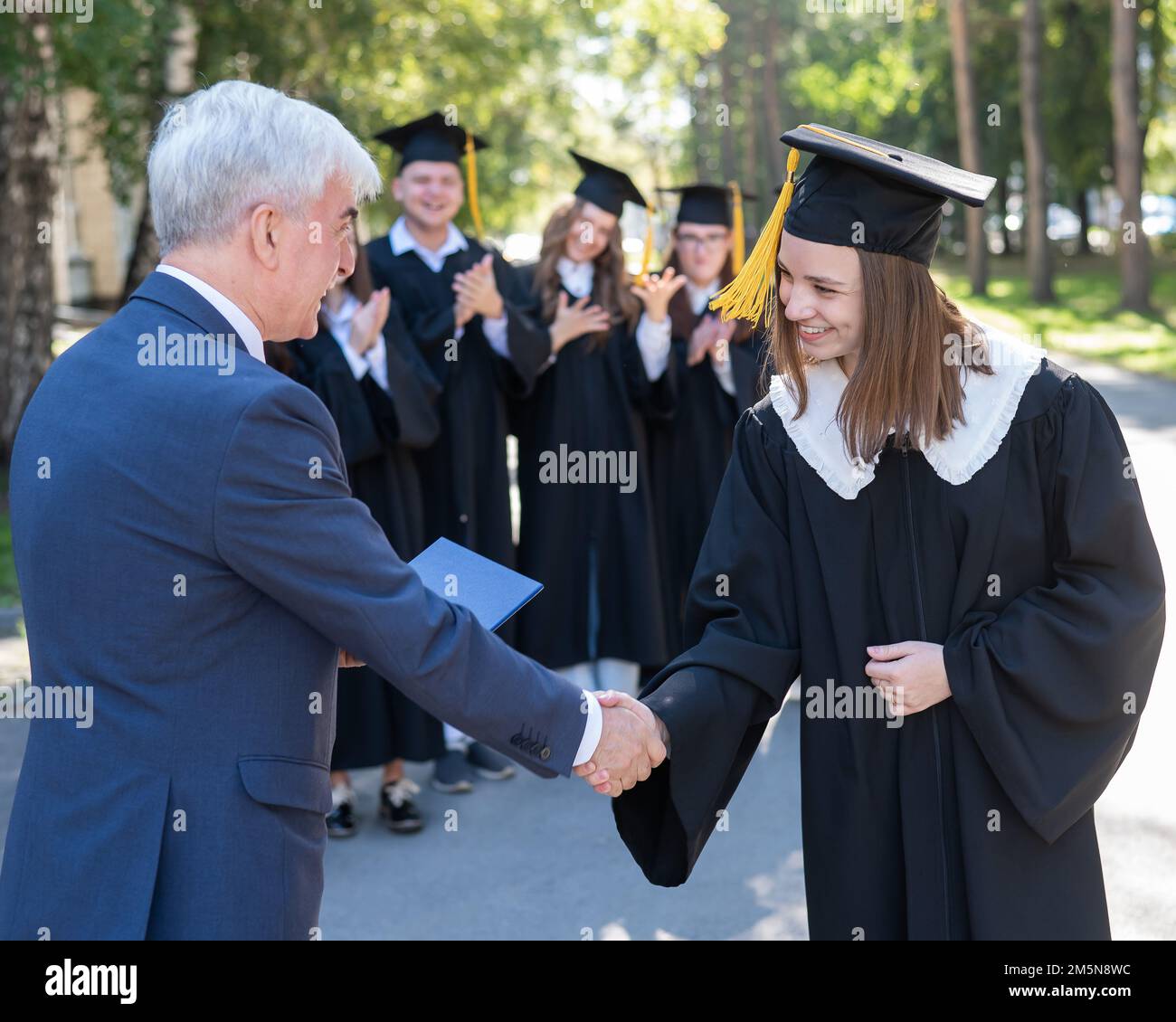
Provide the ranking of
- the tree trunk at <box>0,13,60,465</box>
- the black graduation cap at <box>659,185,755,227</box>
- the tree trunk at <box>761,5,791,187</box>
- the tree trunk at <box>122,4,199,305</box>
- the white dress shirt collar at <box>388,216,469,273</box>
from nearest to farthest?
the white dress shirt collar at <box>388,216,469,273</box> → the black graduation cap at <box>659,185,755,227</box> → the tree trunk at <box>0,13,60,465</box> → the tree trunk at <box>122,4,199,305</box> → the tree trunk at <box>761,5,791,187</box>

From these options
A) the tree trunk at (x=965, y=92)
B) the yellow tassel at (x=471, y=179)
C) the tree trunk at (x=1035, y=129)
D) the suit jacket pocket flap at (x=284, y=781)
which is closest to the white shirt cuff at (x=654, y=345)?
the yellow tassel at (x=471, y=179)

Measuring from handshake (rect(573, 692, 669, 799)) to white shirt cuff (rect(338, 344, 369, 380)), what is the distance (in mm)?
2848

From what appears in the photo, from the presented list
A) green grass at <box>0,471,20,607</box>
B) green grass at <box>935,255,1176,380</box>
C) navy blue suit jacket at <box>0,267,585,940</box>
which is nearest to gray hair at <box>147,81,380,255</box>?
navy blue suit jacket at <box>0,267,585,940</box>

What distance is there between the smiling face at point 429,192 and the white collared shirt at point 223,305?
3.65 m

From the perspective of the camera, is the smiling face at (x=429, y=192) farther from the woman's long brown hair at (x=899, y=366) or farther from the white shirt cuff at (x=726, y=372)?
the woman's long brown hair at (x=899, y=366)

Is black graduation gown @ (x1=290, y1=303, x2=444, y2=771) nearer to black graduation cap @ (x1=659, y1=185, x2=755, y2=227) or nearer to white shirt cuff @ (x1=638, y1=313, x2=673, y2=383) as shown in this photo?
white shirt cuff @ (x1=638, y1=313, x2=673, y2=383)

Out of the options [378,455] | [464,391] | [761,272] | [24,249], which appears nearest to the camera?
[761,272]

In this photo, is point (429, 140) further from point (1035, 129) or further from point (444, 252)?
point (1035, 129)

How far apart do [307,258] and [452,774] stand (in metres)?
3.79

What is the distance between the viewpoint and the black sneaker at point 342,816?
17.3 feet

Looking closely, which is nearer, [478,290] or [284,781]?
[284,781]

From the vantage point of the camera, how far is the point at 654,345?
244 inches

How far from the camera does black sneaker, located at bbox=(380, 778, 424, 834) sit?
5.30 meters

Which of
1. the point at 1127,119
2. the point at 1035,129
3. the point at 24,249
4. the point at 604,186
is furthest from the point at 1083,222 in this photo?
the point at 604,186
